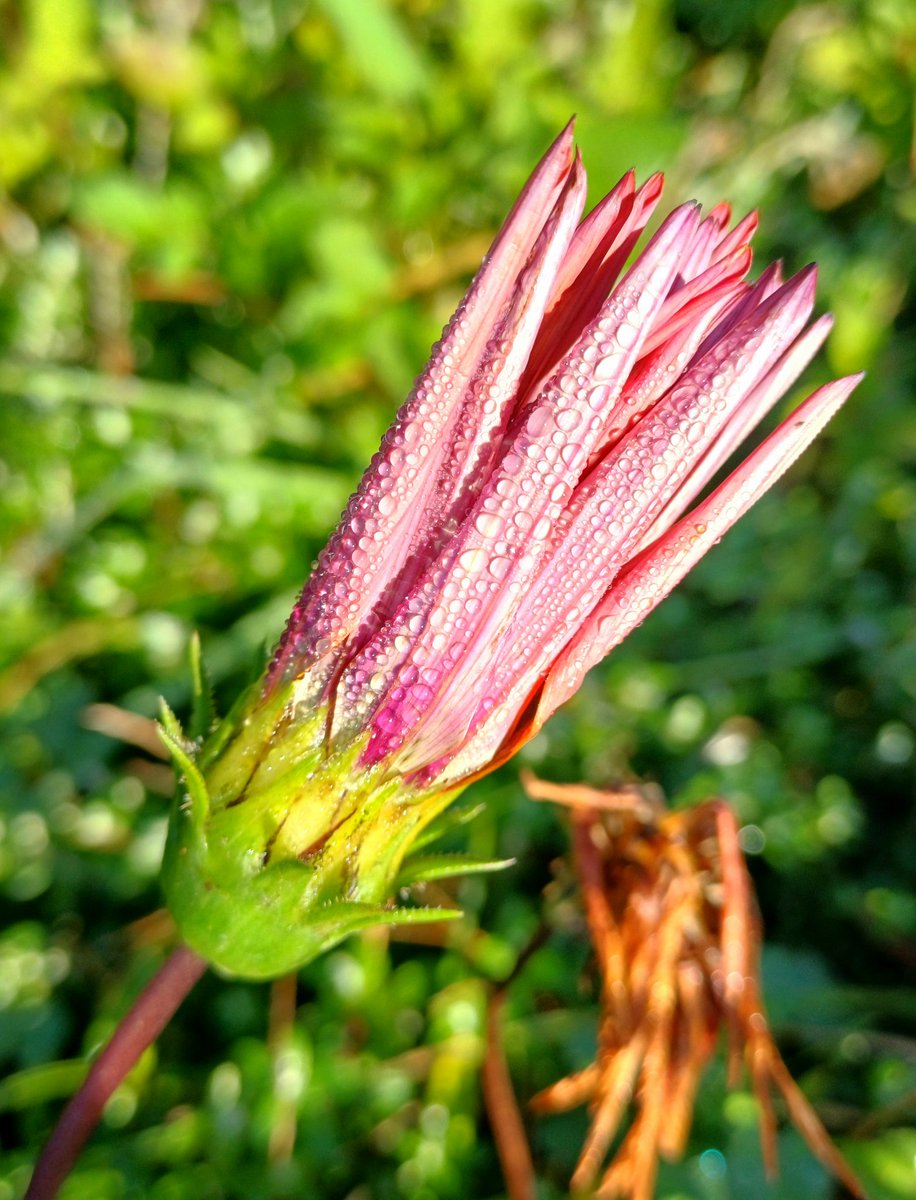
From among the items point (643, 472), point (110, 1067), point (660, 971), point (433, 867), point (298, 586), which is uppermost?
point (643, 472)

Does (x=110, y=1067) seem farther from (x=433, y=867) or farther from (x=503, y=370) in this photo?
(x=503, y=370)

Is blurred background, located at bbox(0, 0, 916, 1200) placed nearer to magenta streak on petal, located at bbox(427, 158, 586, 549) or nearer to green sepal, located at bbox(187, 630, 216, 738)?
green sepal, located at bbox(187, 630, 216, 738)

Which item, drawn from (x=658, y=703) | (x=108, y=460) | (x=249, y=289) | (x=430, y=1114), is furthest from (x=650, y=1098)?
(x=249, y=289)

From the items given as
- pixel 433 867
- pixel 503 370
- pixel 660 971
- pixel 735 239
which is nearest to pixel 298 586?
pixel 660 971

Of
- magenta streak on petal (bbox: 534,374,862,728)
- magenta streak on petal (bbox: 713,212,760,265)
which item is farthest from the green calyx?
magenta streak on petal (bbox: 713,212,760,265)

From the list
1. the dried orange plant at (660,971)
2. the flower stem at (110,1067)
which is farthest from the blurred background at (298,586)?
the flower stem at (110,1067)

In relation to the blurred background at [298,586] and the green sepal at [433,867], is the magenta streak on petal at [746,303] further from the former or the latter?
the blurred background at [298,586]
